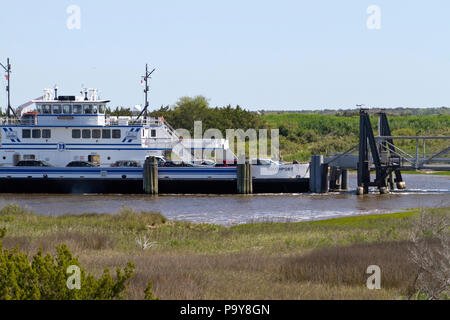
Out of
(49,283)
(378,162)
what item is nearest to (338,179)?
(378,162)

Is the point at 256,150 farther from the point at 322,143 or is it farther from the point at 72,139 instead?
the point at 72,139

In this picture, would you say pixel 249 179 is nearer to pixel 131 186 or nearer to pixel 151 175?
pixel 151 175

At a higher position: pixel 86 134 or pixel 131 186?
pixel 86 134

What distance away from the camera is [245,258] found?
14.4 m

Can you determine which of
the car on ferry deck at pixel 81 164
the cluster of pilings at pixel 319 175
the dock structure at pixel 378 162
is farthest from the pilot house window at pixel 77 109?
the dock structure at pixel 378 162

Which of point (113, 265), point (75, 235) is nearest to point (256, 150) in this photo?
point (75, 235)

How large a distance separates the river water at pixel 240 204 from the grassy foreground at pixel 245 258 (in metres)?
9.55

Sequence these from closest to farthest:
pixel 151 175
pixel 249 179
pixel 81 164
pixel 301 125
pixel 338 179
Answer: pixel 249 179, pixel 151 175, pixel 338 179, pixel 81 164, pixel 301 125

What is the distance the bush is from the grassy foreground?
1.00m

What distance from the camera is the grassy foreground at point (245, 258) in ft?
36.2

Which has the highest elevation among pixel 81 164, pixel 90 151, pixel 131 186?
pixel 90 151

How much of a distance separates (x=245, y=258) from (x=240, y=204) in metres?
24.9

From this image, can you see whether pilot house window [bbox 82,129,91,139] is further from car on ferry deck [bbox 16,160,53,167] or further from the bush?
the bush

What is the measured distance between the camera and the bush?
9250 millimetres
